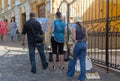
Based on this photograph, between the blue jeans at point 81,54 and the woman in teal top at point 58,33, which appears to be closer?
the blue jeans at point 81,54

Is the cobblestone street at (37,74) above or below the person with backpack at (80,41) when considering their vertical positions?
below

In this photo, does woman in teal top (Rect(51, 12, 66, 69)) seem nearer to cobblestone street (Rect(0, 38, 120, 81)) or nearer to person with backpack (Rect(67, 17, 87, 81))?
cobblestone street (Rect(0, 38, 120, 81))

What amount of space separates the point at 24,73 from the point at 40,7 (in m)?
11.0

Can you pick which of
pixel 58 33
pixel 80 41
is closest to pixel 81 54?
pixel 80 41

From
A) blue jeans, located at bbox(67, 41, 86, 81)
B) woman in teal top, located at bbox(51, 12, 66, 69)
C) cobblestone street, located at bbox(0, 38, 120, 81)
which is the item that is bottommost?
cobblestone street, located at bbox(0, 38, 120, 81)

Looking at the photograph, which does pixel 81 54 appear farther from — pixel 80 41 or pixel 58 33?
pixel 58 33

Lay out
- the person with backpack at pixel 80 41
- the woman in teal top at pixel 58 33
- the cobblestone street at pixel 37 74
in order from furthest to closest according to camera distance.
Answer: the woman in teal top at pixel 58 33 → the cobblestone street at pixel 37 74 → the person with backpack at pixel 80 41

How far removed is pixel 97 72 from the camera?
27.8 feet

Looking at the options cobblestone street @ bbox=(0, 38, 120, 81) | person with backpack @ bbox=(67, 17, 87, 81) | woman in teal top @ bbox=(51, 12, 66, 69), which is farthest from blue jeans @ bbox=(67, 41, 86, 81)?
woman in teal top @ bbox=(51, 12, 66, 69)

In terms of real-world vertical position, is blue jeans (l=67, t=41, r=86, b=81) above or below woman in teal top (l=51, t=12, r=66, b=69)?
below

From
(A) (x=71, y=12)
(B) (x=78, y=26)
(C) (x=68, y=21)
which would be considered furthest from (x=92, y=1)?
(B) (x=78, y=26)

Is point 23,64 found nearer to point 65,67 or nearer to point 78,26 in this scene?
point 65,67

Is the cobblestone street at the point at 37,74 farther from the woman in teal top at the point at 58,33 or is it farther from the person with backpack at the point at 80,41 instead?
the woman in teal top at the point at 58,33

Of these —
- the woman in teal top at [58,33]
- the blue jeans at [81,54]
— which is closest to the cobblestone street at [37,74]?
the blue jeans at [81,54]
